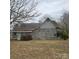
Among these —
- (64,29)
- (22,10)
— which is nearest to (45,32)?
(64,29)

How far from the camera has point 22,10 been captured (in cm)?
339

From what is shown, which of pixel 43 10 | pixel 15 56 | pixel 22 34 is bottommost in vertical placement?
pixel 15 56

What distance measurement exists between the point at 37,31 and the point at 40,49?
170 mm

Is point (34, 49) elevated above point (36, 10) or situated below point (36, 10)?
below

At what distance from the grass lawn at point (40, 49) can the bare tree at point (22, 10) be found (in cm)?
22

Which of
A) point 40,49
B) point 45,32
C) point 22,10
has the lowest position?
point 40,49

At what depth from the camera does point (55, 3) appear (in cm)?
336

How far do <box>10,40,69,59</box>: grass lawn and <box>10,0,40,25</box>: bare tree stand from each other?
0.74ft

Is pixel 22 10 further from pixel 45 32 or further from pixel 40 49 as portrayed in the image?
pixel 40 49

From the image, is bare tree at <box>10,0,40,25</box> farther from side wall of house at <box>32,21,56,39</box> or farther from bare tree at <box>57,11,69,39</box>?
bare tree at <box>57,11,69,39</box>

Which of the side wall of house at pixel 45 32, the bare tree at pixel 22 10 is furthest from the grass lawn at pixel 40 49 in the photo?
the bare tree at pixel 22 10
